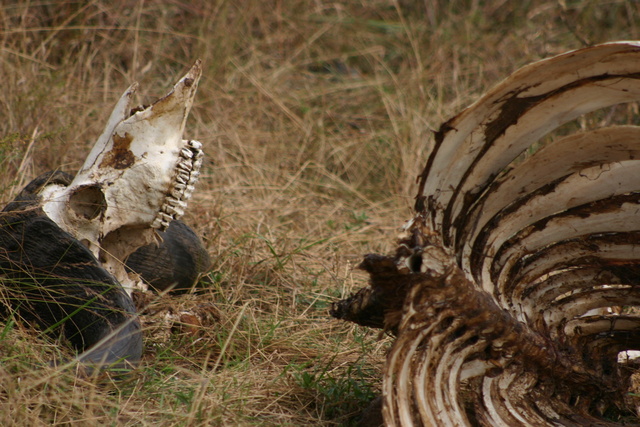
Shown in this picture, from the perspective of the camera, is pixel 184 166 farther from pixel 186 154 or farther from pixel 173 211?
pixel 173 211

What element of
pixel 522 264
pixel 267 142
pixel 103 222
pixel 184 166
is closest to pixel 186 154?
pixel 184 166

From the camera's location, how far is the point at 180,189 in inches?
97.0

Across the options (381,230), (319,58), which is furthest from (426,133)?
(319,58)

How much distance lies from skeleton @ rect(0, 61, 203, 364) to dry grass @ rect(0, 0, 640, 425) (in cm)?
14

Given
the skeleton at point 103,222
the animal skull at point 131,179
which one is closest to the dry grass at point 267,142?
the skeleton at point 103,222

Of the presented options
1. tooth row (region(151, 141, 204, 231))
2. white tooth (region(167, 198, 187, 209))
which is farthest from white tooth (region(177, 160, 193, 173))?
white tooth (region(167, 198, 187, 209))

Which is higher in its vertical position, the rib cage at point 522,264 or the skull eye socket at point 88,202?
the rib cage at point 522,264

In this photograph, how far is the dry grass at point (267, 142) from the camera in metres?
2.18

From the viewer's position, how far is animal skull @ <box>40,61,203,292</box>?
2.38 m

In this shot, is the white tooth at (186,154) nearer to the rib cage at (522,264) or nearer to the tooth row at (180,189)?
the tooth row at (180,189)

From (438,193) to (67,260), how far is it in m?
1.19

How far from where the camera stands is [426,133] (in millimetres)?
4711

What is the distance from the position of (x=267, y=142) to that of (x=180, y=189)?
229 centimetres

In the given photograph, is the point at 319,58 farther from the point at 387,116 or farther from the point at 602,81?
the point at 602,81
